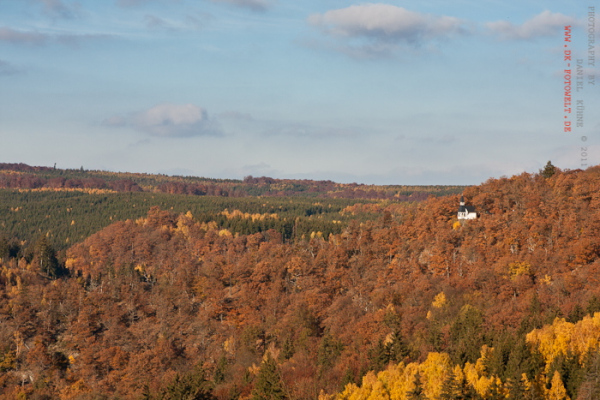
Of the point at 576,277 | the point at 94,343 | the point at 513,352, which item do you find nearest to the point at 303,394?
the point at 513,352

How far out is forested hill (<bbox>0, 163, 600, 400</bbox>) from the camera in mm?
98688

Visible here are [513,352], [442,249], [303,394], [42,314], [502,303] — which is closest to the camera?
[513,352]

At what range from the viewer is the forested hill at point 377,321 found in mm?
98688

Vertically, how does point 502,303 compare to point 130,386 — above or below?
above

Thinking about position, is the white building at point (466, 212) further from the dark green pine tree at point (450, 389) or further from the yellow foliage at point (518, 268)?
the dark green pine tree at point (450, 389)

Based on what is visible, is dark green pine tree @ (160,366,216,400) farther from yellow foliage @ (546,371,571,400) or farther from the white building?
the white building

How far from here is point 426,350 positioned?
372 feet

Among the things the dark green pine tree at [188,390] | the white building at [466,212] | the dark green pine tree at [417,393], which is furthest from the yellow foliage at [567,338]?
the white building at [466,212]

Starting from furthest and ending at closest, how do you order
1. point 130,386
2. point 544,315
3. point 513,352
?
point 130,386 < point 544,315 < point 513,352

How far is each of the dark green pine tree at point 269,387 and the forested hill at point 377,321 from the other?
0.24m

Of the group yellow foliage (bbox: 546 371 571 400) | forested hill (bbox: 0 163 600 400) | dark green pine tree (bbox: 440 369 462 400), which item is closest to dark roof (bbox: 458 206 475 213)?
forested hill (bbox: 0 163 600 400)

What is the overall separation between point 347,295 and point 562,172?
6865cm

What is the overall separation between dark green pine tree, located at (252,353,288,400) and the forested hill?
242 millimetres

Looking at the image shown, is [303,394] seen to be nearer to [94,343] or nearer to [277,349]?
[277,349]
